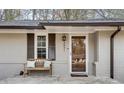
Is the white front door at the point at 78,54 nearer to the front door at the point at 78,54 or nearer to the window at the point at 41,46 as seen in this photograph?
the front door at the point at 78,54

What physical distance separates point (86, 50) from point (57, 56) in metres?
1.55

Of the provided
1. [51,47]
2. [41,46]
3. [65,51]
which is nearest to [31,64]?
[41,46]

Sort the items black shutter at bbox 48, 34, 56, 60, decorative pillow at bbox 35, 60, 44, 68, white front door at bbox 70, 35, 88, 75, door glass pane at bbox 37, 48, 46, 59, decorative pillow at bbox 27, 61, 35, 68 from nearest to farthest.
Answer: decorative pillow at bbox 27, 61, 35, 68 < decorative pillow at bbox 35, 60, 44, 68 < black shutter at bbox 48, 34, 56, 60 < door glass pane at bbox 37, 48, 46, 59 < white front door at bbox 70, 35, 88, 75

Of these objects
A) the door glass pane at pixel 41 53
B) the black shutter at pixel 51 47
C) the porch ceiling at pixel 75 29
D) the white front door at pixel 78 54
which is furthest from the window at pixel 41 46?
the white front door at pixel 78 54

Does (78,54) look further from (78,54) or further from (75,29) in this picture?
(75,29)

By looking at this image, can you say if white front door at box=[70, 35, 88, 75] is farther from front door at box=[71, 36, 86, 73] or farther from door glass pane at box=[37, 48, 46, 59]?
door glass pane at box=[37, 48, 46, 59]

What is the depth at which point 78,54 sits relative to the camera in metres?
14.2

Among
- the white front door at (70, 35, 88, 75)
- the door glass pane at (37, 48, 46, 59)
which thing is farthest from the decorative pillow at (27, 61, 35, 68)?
the white front door at (70, 35, 88, 75)

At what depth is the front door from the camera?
46.2 ft

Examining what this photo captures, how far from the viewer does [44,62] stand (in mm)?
13453

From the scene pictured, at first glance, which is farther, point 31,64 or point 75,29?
point 31,64

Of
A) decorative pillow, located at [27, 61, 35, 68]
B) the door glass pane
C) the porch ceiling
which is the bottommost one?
decorative pillow, located at [27, 61, 35, 68]
